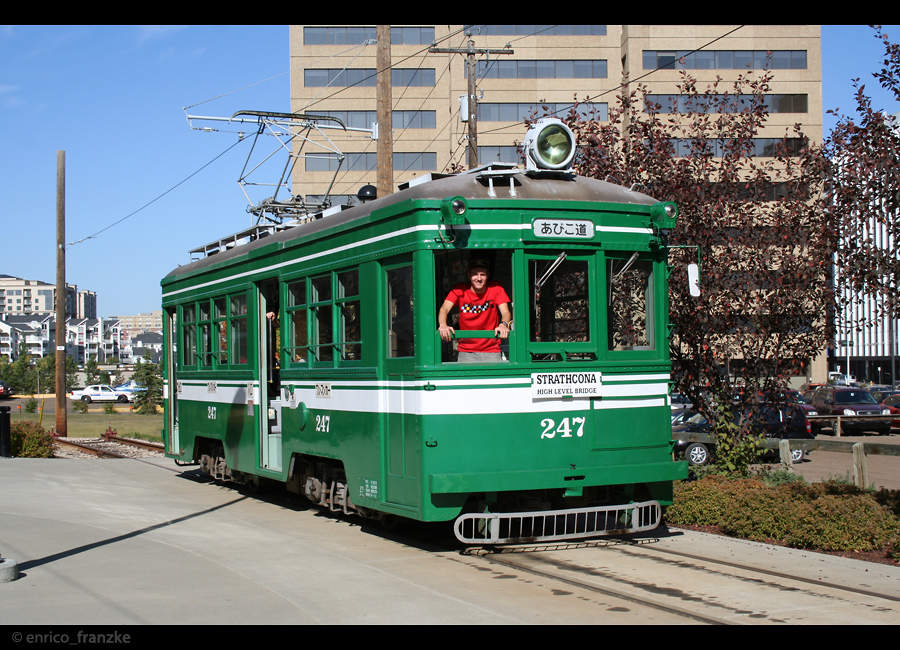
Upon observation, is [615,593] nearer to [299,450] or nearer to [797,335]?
[299,450]

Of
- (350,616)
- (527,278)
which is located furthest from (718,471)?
(350,616)

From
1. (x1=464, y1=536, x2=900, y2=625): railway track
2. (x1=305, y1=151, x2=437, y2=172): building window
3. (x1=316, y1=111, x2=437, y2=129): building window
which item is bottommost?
(x1=464, y1=536, x2=900, y2=625): railway track

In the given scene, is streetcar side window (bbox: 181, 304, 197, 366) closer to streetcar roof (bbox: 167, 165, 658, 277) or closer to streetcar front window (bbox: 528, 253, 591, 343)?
streetcar roof (bbox: 167, 165, 658, 277)

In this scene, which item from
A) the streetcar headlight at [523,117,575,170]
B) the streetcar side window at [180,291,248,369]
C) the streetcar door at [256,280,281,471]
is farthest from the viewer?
the streetcar side window at [180,291,248,369]

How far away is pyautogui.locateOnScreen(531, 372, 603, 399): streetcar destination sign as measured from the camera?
27.8 ft

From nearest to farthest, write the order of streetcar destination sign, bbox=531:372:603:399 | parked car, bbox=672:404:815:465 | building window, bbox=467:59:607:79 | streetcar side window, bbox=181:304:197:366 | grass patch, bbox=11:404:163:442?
streetcar destination sign, bbox=531:372:603:399 < streetcar side window, bbox=181:304:197:366 < parked car, bbox=672:404:815:465 < grass patch, bbox=11:404:163:442 < building window, bbox=467:59:607:79

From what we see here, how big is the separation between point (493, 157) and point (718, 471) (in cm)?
5020

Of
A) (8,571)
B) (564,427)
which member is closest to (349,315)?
(564,427)

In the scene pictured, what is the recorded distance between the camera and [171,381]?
15.8 m

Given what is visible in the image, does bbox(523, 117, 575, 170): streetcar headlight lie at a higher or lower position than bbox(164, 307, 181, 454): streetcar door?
higher

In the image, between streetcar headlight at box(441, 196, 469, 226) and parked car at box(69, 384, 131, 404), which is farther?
parked car at box(69, 384, 131, 404)

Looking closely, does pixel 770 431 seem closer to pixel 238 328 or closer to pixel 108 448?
pixel 238 328

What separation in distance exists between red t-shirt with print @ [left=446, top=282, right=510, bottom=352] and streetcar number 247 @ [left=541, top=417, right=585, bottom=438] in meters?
0.78

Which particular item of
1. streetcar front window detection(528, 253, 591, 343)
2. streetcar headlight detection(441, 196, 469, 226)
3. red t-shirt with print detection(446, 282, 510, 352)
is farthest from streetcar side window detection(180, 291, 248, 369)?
streetcar front window detection(528, 253, 591, 343)
